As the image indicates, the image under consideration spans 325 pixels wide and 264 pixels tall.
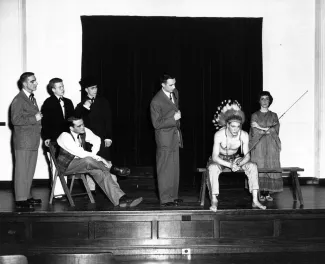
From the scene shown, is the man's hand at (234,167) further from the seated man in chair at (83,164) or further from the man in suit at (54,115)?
the man in suit at (54,115)

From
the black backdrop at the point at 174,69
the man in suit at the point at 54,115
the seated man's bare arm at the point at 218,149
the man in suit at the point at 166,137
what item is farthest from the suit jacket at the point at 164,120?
the black backdrop at the point at 174,69

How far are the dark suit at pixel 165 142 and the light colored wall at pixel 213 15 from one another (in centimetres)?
228

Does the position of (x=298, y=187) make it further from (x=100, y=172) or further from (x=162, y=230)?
(x=100, y=172)

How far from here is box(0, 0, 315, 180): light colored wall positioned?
8.50 m

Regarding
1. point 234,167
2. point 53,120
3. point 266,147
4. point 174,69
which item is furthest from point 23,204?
point 174,69

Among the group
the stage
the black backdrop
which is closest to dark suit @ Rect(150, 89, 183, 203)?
the stage

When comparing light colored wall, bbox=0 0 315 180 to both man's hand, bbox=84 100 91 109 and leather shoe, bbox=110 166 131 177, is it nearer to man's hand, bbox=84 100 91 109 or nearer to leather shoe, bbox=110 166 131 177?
man's hand, bbox=84 100 91 109

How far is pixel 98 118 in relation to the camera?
288 inches

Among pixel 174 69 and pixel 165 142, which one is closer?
pixel 165 142

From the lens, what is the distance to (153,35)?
853 cm

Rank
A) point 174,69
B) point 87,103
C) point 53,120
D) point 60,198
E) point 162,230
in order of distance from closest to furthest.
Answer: point 162,230
point 53,120
point 60,198
point 87,103
point 174,69

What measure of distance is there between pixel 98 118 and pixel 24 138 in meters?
1.05

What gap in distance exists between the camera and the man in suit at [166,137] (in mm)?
6586

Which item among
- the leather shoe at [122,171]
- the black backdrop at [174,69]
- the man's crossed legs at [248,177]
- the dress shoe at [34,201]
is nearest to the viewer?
the man's crossed legs at [248,177]
